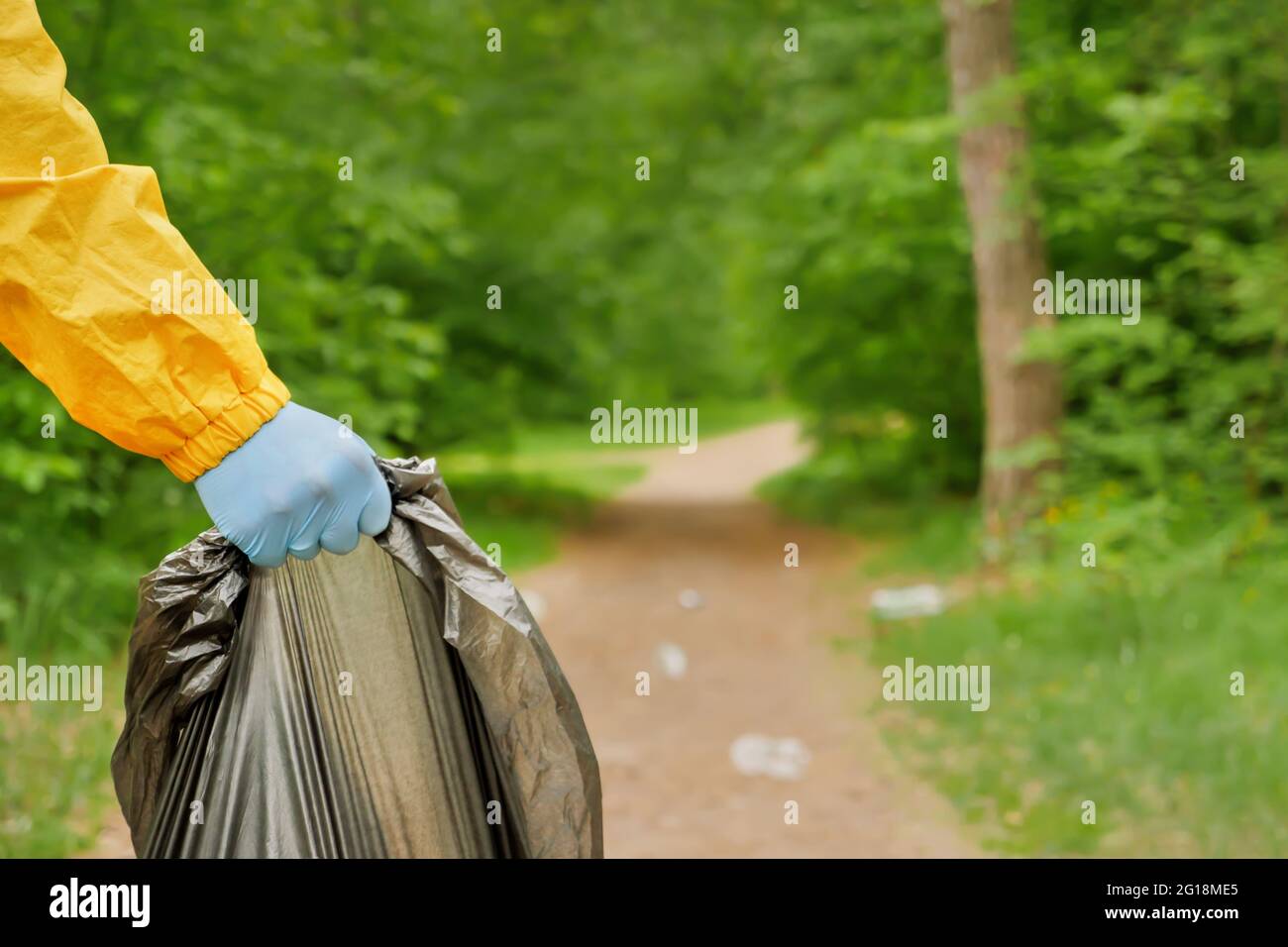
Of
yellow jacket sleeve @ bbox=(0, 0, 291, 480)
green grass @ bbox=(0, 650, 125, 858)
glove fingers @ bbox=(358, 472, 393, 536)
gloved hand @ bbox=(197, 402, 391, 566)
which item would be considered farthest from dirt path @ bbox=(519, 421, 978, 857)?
yellow jacket sleeve @ bbox=(0, 0, 291, 480)

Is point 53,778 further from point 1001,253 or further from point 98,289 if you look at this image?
point 1001,253

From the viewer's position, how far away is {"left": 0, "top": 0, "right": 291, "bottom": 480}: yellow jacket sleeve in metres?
2.09

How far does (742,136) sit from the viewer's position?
14953 mm

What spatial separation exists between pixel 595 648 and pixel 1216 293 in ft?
15.8

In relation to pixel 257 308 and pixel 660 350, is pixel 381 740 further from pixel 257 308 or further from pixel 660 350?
pixel 660 350

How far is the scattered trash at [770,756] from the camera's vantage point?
624cm

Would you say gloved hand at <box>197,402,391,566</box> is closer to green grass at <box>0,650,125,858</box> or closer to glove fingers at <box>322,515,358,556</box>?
glove fingers at <box>322,515,358,556</box>

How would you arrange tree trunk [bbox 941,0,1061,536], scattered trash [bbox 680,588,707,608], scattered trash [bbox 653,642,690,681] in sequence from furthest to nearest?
scattered trash [bbox 680,588,707,608], tree trunk [bbox 941,0,1061,536], scattered trash [bbox 653,642,690,681]

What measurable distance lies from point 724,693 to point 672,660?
0.80 m

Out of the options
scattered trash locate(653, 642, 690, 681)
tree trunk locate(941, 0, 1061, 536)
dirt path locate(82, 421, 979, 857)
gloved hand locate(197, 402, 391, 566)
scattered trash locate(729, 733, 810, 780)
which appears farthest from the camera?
tree trunk locate(941, 0, 1061, 536)

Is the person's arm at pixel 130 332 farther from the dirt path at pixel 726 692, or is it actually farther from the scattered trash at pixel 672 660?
the scattered trash at pixel 672 660

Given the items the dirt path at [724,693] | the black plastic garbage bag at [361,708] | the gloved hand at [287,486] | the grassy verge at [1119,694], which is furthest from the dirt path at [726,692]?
the gloved hand at [287,486]

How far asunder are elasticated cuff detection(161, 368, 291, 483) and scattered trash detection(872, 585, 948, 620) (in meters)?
7.32

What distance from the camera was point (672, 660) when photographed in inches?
336
